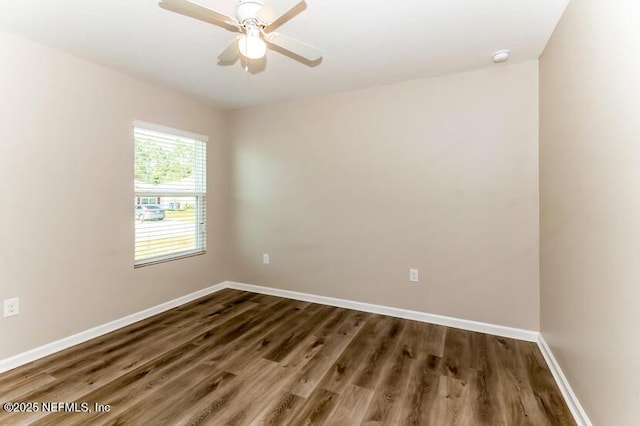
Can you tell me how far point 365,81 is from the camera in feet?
9.82

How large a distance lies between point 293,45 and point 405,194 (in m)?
1.79

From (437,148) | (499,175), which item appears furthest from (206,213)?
(499,175)

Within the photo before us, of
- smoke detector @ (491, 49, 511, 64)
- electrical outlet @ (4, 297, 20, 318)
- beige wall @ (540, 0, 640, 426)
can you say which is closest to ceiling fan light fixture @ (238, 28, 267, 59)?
beige wall @ (540, 0, 640, 426)

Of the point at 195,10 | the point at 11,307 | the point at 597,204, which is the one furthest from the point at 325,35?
the point at 11,307

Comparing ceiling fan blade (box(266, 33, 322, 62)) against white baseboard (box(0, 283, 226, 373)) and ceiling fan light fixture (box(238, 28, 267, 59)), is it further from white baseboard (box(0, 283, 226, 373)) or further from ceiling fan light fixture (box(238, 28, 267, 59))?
white baseboard (box(0, 283, 226, 373))

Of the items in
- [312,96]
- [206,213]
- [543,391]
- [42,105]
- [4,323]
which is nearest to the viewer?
[543,391]

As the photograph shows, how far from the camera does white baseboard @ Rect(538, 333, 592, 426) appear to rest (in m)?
1.62

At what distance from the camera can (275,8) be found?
1745 millimetres

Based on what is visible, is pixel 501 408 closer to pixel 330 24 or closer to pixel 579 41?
pixel 579 41

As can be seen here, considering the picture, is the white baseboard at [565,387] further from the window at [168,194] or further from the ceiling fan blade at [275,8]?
the window at [168,194]

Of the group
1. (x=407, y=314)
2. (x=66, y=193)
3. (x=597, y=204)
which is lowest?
(x=407, y=314)

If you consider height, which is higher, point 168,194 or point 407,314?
point 168,194

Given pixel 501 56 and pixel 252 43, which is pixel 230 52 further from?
pixel 501 56

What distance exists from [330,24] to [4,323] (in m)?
3.09
